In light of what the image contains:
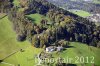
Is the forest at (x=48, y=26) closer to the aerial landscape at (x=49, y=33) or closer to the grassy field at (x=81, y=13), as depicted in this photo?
the aerial landscape at (x=49, y=33)

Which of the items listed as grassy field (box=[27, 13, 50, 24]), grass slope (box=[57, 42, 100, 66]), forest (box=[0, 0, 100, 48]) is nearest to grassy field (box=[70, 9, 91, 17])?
forest (box=[0, 0, 100, 48])

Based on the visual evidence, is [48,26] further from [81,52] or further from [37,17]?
[81,52]

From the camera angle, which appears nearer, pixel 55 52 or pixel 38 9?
pixel 55 52

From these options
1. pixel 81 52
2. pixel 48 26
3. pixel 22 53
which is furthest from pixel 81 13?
pixel 22 53

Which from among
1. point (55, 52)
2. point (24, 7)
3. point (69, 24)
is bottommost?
point (55, 52)

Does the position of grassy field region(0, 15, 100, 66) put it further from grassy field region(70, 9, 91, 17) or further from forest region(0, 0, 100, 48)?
grassy field region(70, 9, 91, 17)

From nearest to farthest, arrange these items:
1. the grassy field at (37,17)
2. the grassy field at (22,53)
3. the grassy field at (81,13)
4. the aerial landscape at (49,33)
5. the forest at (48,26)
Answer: the grassy field at (22,53) < the aerial landscape at (49,33) < the forest at (48,26) < the grassy field at (37,17) < the grassy field at (81,13)

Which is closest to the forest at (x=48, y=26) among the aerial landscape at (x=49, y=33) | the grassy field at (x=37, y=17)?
the aerial landscape at (x=49, y=33)

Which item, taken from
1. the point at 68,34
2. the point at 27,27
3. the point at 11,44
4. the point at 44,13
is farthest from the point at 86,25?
the point at 11,44

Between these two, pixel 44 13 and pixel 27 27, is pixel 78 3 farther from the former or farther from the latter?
pixel 27 27
